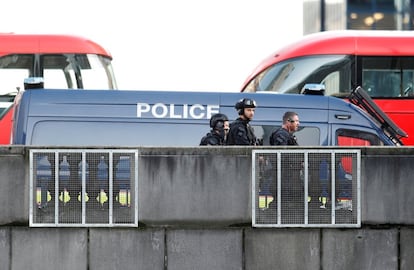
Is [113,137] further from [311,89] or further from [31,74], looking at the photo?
[31,74]

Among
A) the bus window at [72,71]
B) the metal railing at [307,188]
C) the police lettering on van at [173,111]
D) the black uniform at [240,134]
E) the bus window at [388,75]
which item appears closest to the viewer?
the metal railing at [307,188]

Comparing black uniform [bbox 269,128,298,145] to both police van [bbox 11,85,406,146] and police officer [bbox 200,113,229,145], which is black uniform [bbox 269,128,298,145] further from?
police van [bbox 11,85,406,146]

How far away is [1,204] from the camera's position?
1385 cm

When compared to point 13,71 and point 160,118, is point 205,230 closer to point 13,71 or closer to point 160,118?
point 160,118

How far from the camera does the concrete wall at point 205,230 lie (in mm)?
13844

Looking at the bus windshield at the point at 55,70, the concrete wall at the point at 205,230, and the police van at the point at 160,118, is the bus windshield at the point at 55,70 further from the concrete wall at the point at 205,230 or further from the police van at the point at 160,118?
the concrete wall at the point at 205,230

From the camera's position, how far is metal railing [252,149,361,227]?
1399cm

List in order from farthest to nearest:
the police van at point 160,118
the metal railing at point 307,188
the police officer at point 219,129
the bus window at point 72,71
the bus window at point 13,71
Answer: the bus window at point 72,71
the bus window at point 13,71
the police van at point 160,118
the police officer at point 219,129
the metal railing at point 307,188

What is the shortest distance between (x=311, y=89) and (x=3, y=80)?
1045cm

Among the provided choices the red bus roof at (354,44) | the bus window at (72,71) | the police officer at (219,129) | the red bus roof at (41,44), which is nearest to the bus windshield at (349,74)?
the red bus roof at (354,44)

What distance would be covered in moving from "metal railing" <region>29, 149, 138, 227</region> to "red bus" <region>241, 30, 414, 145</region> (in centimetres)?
1269

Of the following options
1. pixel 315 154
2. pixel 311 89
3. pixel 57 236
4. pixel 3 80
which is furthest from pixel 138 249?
pixel 3 80

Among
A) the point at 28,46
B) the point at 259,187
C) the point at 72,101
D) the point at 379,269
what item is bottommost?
the point at 379,269

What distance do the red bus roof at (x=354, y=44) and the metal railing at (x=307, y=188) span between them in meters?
12.4
